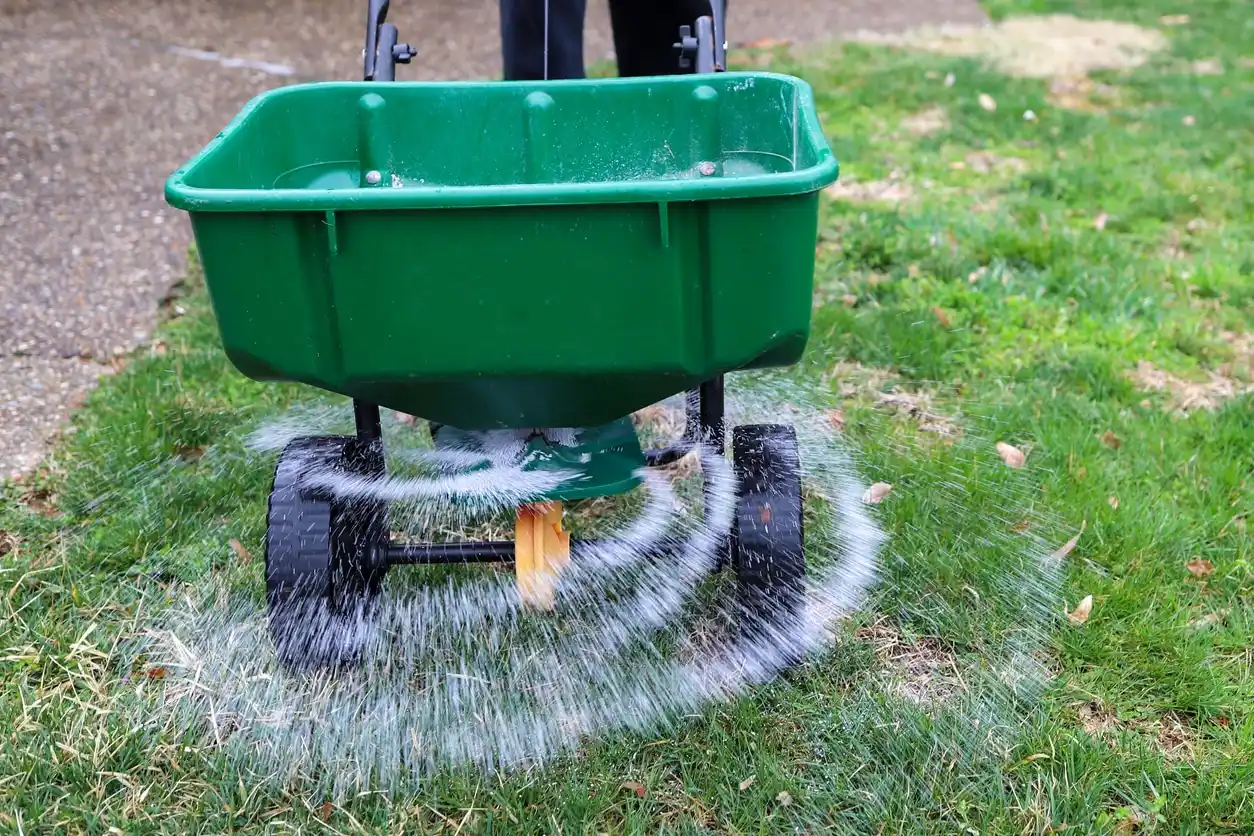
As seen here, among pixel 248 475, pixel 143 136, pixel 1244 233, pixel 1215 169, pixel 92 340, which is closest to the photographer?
pixel 248 475

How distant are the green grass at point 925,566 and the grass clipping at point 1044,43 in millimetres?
2386

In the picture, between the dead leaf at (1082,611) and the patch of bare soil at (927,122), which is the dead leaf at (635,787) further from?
the patch of bare soil at (927,122)

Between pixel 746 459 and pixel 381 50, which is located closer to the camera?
pixel 746 459

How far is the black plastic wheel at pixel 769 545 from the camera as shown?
205 centimetres

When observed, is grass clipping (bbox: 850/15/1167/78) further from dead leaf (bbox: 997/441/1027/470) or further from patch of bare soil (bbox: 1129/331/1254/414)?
dead leaf (bbox: 997/441/1027/470)

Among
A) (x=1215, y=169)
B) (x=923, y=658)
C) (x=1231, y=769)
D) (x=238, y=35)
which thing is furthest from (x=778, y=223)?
(x=238, y=35)

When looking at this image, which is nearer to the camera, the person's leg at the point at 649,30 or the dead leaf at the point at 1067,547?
the dead leaf at the point at 1067,547

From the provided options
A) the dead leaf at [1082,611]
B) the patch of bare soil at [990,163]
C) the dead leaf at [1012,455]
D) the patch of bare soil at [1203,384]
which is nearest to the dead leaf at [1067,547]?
the dead leaf at [1082,611]

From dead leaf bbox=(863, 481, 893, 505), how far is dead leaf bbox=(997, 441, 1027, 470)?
34cm

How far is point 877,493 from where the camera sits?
2619 mm

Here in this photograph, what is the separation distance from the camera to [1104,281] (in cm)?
366

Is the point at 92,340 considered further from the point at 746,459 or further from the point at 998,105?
the point at 998,105

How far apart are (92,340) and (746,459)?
2172 mm

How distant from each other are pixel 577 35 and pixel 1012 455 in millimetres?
1471
